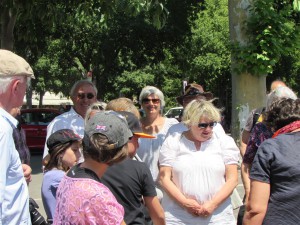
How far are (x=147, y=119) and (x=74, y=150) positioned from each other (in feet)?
5.47

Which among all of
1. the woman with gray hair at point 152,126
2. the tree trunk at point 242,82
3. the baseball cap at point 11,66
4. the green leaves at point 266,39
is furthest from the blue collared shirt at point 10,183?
the tree trunk at point 242,82

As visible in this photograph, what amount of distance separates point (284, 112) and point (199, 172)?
106cm

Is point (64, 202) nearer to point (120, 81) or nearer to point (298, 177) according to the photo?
point (298, 177)

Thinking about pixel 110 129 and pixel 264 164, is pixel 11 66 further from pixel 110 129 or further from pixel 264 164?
pixel 264 164

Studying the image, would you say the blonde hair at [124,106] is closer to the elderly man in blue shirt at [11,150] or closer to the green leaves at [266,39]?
the elderly man in blue shirt at [11,150]

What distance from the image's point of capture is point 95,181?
236 centimetres

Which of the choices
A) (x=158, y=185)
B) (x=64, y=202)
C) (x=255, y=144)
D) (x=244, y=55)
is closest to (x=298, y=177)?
(x=255, y=144)

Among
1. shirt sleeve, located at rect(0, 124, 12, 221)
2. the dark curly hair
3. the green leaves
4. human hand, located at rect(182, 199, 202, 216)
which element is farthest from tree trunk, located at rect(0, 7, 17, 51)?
shirt sleeve, located at rect(0, 124, 12, 221)

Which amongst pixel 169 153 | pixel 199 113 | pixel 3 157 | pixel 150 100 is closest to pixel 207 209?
pixel 169 153

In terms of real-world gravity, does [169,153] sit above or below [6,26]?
below

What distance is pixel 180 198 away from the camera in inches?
163

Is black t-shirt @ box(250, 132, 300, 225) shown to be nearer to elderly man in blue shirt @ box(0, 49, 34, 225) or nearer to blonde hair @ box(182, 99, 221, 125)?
blonde hair @ box(182, 99, 221, 125)

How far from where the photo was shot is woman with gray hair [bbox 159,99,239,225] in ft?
13.6

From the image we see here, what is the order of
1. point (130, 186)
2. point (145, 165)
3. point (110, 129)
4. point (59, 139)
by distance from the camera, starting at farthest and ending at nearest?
point (59, 139), point (145, 165), point (130, 186), point (110, 129)
